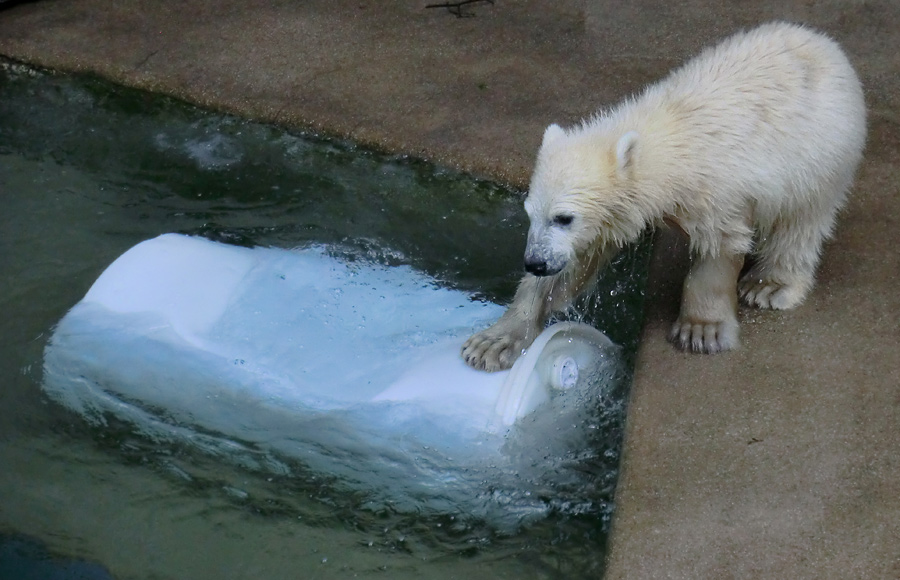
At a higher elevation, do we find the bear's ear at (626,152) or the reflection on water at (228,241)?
the bear's ear at (626,152)

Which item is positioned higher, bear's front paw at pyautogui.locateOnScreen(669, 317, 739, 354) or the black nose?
the black nose

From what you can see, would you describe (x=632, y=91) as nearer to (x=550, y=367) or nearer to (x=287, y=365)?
(x=550, y=367)

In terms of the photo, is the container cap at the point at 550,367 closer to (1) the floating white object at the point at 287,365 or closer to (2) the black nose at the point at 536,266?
(1) the floating white object at the point at 287,365

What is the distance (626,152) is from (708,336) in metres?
0.71

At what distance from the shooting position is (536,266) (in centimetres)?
294

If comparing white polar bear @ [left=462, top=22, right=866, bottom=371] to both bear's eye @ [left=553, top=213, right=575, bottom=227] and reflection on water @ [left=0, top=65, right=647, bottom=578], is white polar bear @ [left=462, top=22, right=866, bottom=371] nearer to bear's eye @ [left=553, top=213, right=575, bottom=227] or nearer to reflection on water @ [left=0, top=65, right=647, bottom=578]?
bear's eye @ [left=553, top=213, right=575, bottom=227]

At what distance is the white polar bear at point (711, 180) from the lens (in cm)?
297

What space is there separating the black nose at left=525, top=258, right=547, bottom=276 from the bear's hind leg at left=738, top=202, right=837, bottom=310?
2.90 feet

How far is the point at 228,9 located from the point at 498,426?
3.70 m

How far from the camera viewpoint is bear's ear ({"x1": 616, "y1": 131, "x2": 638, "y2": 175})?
2.88 meters

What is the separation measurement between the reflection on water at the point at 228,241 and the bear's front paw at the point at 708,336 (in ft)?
1.01

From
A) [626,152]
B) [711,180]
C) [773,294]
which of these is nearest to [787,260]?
[773,294]

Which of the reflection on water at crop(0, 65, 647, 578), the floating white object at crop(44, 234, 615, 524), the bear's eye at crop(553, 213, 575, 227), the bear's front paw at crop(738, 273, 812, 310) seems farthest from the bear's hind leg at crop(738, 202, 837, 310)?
the bear's eye at crop(553, 213, 575, 227)

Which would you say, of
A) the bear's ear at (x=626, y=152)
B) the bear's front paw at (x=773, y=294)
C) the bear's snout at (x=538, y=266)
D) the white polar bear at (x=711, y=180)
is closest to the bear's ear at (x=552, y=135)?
the white polar bear at (x=711, y=180)
